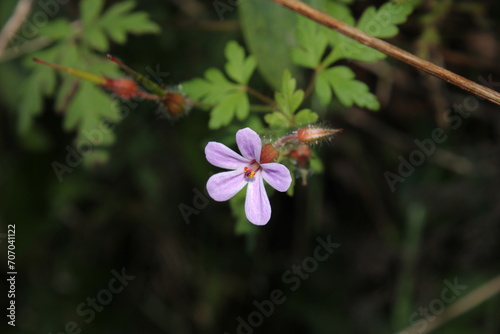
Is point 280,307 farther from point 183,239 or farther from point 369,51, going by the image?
point 369,51

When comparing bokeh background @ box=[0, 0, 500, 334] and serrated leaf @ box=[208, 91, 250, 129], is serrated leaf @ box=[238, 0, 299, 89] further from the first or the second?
bokeh background @ box=[0, 0, 500, 334]

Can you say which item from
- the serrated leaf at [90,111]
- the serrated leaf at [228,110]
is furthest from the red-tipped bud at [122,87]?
the serrated leaf at [90,111]

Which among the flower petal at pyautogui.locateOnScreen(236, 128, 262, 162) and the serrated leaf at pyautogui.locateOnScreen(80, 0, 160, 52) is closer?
the flower petal at pyautogui.locateOnScreen(236, 128, 262, 162)

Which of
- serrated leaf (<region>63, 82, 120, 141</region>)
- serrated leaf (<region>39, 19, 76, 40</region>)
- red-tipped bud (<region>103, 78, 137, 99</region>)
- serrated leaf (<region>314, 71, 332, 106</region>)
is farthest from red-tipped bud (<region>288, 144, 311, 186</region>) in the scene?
serrated leaf (<region>39, 19, 76, 40</region>)

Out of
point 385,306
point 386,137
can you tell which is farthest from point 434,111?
point 385,306

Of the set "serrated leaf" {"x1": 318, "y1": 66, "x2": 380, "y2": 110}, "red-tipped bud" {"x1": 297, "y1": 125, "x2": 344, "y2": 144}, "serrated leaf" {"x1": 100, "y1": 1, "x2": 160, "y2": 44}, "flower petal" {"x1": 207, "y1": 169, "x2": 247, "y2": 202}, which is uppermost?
"serrated leaf" {"x1": 318, "y1": 66, "x2": 380, "y2": 110}

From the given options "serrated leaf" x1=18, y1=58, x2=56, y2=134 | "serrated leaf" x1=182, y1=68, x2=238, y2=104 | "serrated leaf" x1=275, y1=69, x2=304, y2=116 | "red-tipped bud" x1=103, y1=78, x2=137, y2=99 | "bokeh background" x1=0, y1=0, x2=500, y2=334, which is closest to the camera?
"serrated leaf" x1=275, y1=69, x2=304, y2=116
